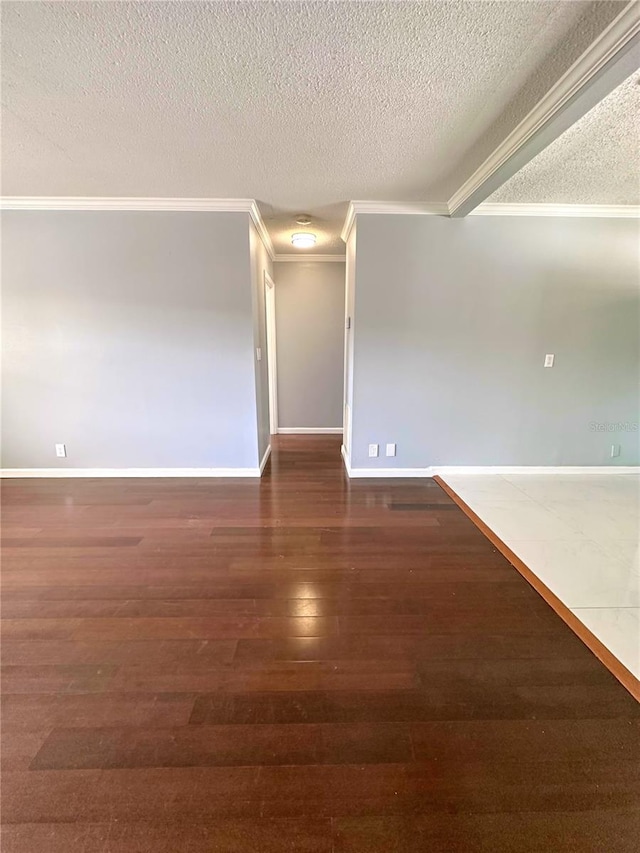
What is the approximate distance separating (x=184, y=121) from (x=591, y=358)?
3.73 metres

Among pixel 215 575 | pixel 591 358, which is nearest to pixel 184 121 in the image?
pixel 215 575

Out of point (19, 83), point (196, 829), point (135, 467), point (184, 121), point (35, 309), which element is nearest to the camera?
point (196, 829)

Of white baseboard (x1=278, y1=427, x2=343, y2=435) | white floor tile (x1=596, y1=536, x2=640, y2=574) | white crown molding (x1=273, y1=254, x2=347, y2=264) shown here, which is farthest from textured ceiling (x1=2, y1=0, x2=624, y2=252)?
white baseboard (x1=278, y1=427, x2=343, y2=435)

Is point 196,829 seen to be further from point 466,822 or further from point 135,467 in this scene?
point 135,467

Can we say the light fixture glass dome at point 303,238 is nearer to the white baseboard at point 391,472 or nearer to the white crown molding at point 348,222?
the white crown molding at point 348,222

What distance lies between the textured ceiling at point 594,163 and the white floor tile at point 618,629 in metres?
2.54

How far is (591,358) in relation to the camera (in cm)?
322

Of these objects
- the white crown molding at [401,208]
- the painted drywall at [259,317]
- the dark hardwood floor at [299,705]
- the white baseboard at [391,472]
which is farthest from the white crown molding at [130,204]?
the dark hardwood floor at [299,705]

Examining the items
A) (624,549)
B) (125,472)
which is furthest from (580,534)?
(125,472)

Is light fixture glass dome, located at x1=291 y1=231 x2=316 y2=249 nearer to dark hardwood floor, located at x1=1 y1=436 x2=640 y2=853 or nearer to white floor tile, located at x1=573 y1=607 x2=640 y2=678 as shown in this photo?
dark hardwood floor, located at x1=1 y1=436 x2=640 y2=853

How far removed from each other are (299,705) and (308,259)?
4836 millimetres

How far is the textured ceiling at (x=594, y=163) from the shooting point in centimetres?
179

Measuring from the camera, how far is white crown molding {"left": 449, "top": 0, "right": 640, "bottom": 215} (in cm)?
127

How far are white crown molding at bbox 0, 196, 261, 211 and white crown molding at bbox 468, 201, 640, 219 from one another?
206cm
